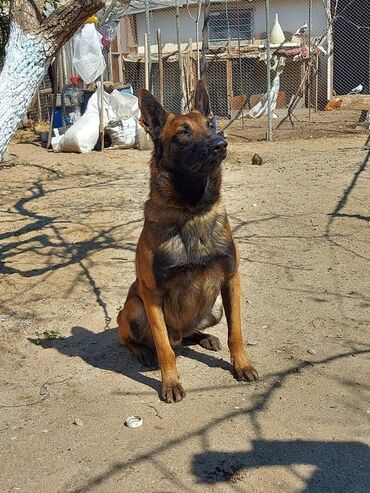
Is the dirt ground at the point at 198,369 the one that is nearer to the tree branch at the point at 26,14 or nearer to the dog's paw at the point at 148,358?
the dog's paw at the point at 148,358

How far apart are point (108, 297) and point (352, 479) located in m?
3.10

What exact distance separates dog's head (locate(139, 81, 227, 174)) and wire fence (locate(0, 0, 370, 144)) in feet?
45.4

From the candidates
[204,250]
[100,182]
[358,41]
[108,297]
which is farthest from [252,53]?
[204,250]

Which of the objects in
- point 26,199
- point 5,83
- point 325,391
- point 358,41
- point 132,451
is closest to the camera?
point 132,451

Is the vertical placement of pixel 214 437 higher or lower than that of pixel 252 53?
lower

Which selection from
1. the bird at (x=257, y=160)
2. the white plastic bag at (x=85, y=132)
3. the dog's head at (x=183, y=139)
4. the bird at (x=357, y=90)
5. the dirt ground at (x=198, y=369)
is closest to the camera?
the dirt ground at (x=198, y=369)

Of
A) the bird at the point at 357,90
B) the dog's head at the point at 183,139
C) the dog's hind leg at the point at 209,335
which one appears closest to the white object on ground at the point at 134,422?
the dog's hind leg at the point at 209,335

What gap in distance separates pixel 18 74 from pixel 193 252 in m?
1.80

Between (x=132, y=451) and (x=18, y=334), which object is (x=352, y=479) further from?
(x=18, y=334)

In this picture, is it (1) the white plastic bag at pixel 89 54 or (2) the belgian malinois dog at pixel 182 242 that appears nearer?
(2) the belgian malinois dog at pixel 182 242

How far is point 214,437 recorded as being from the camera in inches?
132

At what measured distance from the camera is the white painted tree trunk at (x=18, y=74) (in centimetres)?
440

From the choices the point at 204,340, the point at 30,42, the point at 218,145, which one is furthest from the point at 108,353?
the point at 30,42

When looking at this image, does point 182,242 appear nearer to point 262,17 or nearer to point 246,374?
point 246,374
